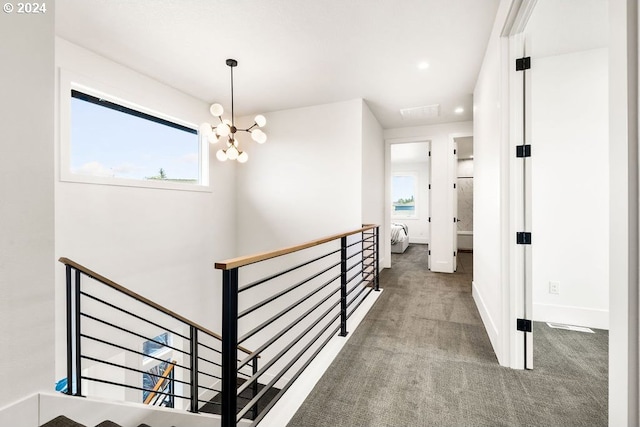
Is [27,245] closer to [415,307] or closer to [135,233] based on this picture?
[135,233]

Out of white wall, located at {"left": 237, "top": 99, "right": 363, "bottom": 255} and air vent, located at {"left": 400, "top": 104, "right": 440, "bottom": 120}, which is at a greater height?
air vent, located at {"left": 400, "top": 104, "right": 440, "bottom": 120}

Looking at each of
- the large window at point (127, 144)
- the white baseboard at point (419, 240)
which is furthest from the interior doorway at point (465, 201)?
the large window at point (127, 144)

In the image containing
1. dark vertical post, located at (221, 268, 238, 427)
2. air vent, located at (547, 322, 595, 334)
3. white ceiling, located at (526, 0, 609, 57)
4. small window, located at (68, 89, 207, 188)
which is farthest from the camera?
small window, located at (68, 89, 207, 188)

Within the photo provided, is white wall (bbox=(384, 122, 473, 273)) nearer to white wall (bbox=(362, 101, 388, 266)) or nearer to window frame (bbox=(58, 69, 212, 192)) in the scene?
white wall (bbox=(362, 101, 388, 266))

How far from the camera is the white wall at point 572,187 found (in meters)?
2.50

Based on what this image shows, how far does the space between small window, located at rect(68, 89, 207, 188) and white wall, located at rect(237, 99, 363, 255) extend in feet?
3.06

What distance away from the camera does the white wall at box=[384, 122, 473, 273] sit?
4887 mm

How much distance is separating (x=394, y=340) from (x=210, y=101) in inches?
154

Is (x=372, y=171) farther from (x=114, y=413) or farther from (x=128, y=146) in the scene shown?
(x=114, y=413)

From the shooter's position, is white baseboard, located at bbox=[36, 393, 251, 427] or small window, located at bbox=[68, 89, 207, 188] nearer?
white baseboard, located at bbox=[36, 393, 251, 427]

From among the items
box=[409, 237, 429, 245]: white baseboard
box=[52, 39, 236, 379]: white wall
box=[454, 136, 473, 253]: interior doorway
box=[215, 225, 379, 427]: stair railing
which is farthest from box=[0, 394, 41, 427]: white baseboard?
box=[409, 237, 429, 245]: white baseboard

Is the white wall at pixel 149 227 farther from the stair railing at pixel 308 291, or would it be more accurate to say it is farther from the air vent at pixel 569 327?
the air vent at pixel 569 327

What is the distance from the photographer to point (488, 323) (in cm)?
244

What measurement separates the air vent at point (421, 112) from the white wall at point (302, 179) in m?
0.88
